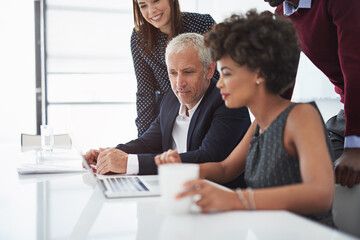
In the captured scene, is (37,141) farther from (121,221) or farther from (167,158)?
(121,221)

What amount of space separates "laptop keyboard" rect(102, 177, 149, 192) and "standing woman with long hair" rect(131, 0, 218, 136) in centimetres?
101

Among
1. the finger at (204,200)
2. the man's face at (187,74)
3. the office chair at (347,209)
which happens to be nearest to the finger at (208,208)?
the finger at (204,200)

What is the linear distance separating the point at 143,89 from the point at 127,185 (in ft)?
3.96

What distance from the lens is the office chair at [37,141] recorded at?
8.91 ft

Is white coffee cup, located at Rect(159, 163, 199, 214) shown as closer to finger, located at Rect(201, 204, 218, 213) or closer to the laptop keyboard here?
finger, located at Rect(201, 204, 218, 213)

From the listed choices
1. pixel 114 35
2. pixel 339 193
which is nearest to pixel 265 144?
pixel 339 193

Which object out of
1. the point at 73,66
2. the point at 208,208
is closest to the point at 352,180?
the point at 208,208

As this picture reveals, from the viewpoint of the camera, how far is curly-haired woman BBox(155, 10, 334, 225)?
897 millimetres

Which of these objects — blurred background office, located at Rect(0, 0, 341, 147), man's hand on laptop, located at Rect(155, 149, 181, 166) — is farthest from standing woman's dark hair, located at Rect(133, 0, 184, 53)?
blurred background office, located at Rect(0, 0, 341, 147)

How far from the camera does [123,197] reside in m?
1.12

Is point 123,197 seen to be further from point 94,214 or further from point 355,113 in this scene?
point 355,113

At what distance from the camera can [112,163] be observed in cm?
151

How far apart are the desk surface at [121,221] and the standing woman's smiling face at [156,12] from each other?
1.22 metres

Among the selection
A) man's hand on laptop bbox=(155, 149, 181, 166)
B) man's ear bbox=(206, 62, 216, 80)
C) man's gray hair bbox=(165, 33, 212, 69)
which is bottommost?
man's hand on laptop bbox=(155, 149, 181, 166)
